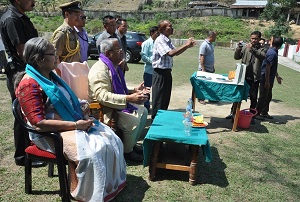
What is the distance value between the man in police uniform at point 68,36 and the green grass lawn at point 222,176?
145cm

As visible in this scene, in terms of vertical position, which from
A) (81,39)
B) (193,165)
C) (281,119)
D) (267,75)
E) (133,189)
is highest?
(81,39)

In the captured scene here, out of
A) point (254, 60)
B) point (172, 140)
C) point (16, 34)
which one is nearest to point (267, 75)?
point (254, 60)

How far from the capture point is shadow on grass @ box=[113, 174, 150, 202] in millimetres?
2723

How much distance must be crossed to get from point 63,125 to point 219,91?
123 inches

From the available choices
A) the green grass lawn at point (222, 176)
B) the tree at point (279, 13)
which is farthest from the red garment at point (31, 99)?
the tree at point (279, 13)

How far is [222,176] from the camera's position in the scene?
3.27 metres

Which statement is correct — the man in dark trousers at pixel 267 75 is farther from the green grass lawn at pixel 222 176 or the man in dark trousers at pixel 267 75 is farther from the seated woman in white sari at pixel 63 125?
the seated woman in white sari at pixel 63 125

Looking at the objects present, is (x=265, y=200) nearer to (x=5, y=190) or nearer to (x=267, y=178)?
(x=267, y=178)

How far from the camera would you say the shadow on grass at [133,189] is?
2723mm

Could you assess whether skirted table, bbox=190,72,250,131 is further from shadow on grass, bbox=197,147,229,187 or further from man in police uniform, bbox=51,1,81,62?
man in police uniform, bbox=51,1,81,62

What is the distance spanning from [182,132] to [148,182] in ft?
2.20

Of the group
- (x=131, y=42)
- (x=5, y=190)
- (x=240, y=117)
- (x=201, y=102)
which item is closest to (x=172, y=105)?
(x=201, y=102)

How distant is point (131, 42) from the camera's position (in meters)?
12.3

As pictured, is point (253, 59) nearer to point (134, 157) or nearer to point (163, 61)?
point (163, 61)
